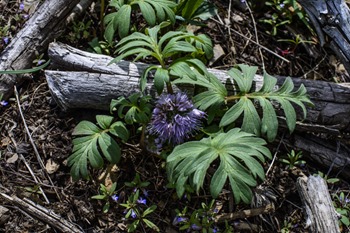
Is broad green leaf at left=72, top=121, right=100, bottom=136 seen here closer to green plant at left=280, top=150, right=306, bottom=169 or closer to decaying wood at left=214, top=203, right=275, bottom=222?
decaying wood at left=214, top=203, right=275, bottom=222

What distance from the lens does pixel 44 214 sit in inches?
121

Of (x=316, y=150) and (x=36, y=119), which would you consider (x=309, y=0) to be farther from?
(x=36, y=119)

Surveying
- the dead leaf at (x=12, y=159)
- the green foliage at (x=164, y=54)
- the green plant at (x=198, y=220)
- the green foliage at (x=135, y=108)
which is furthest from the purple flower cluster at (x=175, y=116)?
the dead leaf at (x=12, y=159)

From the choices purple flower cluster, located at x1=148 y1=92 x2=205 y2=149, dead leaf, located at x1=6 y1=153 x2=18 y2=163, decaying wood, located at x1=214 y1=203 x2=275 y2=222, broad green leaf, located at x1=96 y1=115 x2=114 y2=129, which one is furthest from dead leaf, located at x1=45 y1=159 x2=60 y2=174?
decaying wood, located at x1=214 y1=203 x2=275 y2=222

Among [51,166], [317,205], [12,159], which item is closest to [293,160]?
[317,205]

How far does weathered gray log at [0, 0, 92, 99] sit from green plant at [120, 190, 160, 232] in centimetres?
112

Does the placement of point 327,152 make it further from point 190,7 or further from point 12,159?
point 12,159

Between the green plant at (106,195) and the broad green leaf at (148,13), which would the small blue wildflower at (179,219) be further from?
the broad green leaf at (148,13)

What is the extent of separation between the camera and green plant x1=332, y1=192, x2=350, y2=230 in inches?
126

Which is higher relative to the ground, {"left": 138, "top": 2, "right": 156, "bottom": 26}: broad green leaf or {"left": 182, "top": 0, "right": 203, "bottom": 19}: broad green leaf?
{"left": 138, "top": 2, "right": 156, "bottom": 26}: broad green leaf

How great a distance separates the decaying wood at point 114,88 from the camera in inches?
127

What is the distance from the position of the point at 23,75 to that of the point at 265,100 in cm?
165

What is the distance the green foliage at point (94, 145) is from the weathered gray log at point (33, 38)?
2.47 feet

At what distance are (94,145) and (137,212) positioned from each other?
0.48m
